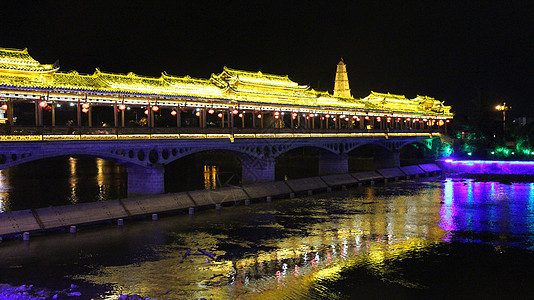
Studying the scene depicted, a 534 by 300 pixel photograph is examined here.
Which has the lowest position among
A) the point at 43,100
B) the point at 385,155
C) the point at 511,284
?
the point at 511,284

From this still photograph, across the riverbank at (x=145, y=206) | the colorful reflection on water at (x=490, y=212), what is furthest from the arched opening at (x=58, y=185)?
the colorful reflection on water at (x=490, y=212)

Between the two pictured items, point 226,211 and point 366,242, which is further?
point 226,211

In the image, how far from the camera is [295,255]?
24.4 metres

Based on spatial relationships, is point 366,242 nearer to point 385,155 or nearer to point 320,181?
point 320,181

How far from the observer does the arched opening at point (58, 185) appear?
1725 inches

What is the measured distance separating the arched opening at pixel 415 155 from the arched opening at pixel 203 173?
28.9 m

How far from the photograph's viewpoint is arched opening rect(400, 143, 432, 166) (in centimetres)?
8025

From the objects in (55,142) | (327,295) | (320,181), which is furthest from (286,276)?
(320,181)

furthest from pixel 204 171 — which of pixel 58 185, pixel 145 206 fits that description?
pixel 145 206

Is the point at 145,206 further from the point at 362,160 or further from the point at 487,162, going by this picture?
the point at 362,160

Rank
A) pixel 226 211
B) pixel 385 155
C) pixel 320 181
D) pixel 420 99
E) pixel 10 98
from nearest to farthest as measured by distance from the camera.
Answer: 1. pixel 10 98
2. pixel 226 211
3. pixel 320 181
4. pixel 385 155
5. pixel 420 99

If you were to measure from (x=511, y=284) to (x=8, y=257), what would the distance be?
76.0 ft

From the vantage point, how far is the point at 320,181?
160 ft

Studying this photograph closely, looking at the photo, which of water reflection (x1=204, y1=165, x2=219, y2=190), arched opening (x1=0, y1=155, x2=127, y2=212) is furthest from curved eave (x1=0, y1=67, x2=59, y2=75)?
water reflection (x1=204, y1=165, x2=219, y2=190)
